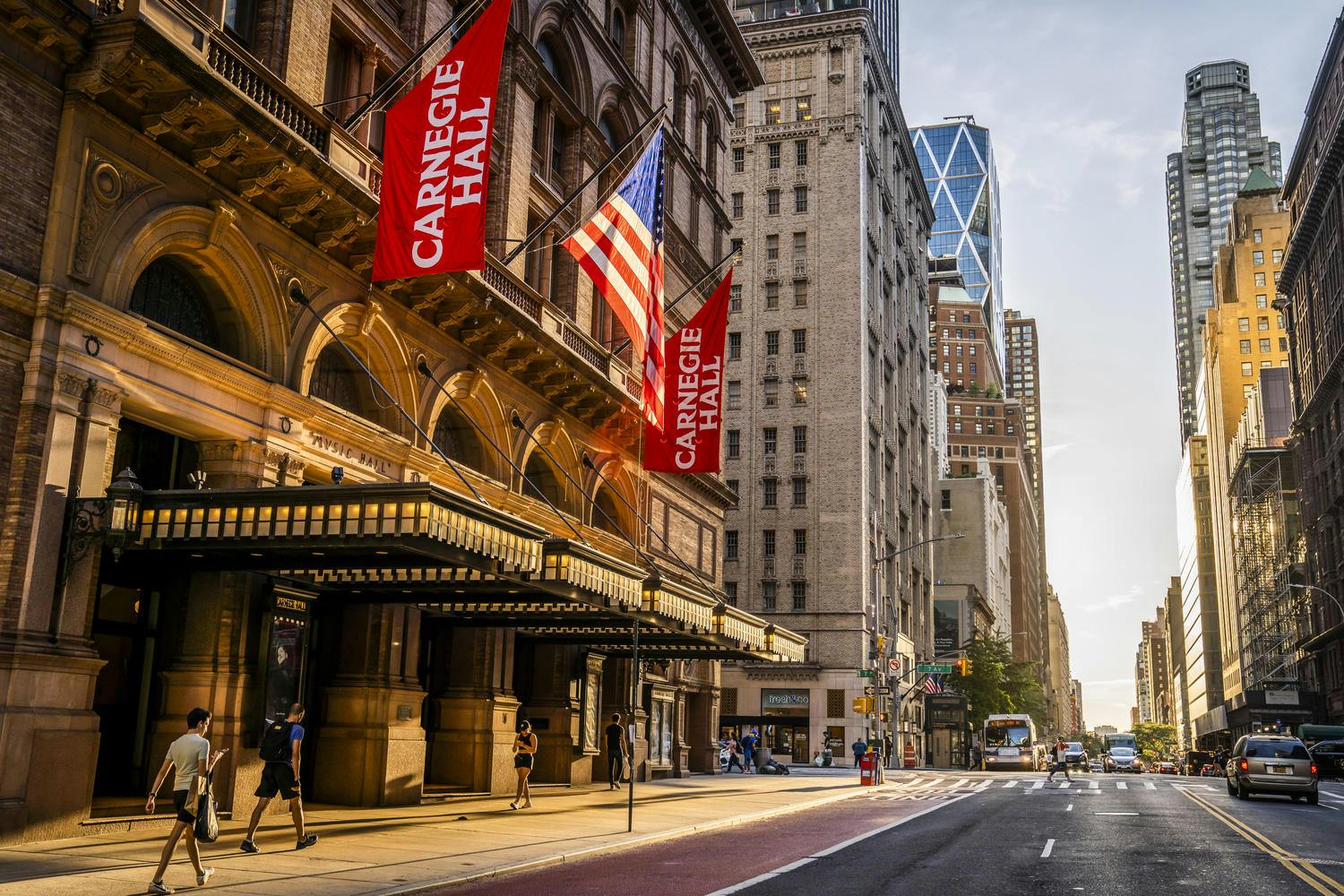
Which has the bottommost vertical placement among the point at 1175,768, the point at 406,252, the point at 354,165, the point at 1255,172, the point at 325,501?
the point at 1175,768

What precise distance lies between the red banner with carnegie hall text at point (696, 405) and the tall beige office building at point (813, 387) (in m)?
43.4

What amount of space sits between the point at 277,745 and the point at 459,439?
12522 millimetres

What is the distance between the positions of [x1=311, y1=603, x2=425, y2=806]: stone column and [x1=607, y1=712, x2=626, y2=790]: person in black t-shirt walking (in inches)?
351

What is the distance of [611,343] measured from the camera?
37438 millimetres

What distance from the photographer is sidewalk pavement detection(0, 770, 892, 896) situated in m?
12.8

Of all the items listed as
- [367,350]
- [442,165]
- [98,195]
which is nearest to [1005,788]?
[367,350]

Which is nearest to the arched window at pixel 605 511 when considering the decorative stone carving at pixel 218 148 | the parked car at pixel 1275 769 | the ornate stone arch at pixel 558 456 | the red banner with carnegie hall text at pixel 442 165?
the ornate stone arch at pixel 558 456

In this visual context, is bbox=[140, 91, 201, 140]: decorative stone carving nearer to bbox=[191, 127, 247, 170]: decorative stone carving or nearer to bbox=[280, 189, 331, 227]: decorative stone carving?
bbox=[191, 127, 247, 170]: decorative stone carving

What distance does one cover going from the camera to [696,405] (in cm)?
3278

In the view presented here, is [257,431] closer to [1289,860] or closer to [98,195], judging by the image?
[98,195]

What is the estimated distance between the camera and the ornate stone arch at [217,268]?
57.1ft

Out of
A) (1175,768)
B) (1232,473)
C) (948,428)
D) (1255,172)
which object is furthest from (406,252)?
(948,428)

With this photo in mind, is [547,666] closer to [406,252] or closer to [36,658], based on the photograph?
[406,252]

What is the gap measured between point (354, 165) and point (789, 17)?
68638 mm
